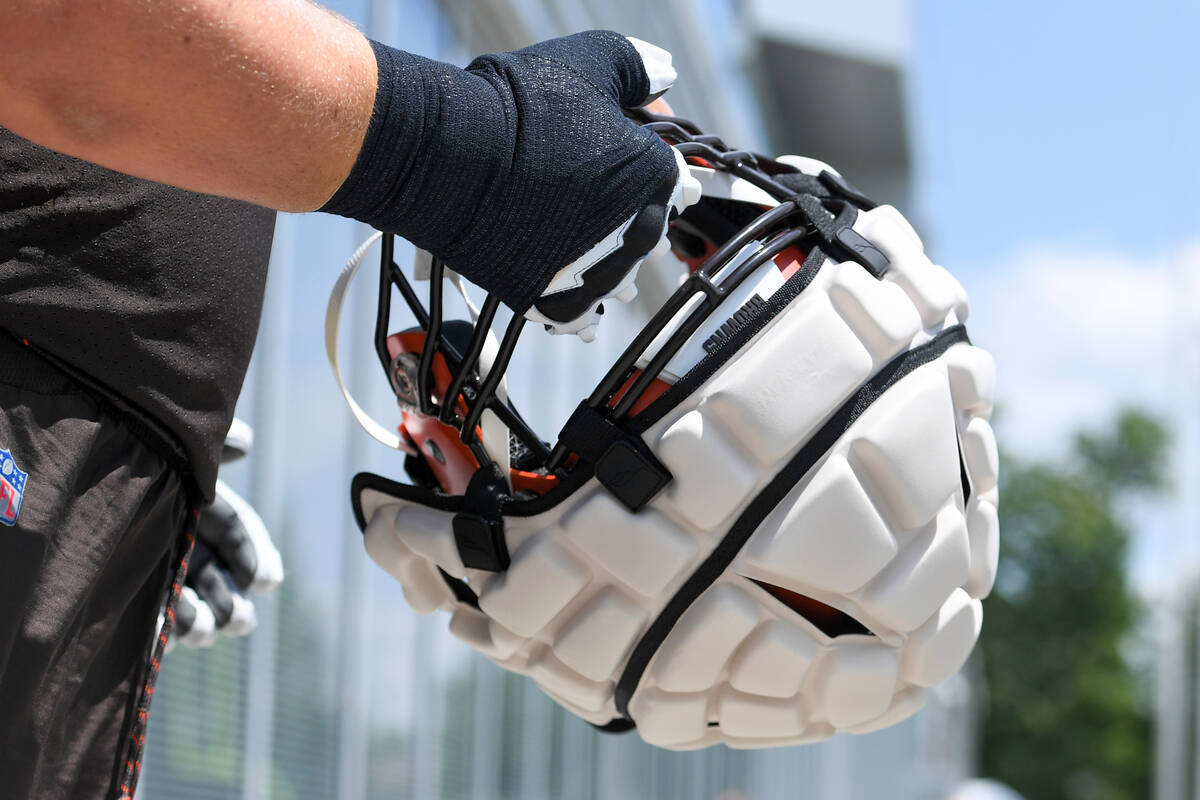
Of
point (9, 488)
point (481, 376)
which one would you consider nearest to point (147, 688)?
point (9, 488)

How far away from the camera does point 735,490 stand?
42.6 inches

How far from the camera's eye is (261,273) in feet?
3.96

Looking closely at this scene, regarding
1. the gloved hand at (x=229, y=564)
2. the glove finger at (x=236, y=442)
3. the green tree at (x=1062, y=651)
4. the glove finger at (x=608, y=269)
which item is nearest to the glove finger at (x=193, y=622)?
the gloved hand at (x=229, y=564)

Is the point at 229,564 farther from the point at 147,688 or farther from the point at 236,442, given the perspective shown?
the point at 147,688

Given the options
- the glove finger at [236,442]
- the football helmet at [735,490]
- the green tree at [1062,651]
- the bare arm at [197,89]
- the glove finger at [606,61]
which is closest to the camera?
the bare arm at [197,89]

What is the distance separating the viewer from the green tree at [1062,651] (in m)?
33.8

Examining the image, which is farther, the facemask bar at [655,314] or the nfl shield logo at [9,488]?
the facemask bar at [655,314]

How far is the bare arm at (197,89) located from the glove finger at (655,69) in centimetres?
29

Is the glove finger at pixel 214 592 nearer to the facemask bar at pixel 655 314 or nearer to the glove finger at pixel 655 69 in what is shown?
the facemask bar at pixel 655 314

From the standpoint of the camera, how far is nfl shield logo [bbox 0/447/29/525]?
37.7 inches

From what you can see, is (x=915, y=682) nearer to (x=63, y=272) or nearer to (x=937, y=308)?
(x=937, y=308)

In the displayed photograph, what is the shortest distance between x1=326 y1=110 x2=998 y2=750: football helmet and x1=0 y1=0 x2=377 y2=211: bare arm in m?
0.26

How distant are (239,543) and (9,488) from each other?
1.89 feet

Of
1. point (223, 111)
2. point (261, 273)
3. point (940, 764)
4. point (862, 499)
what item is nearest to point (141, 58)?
point (223, 111)
